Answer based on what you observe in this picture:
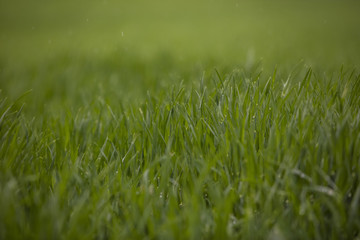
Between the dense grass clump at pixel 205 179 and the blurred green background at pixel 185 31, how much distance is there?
157 centimetres

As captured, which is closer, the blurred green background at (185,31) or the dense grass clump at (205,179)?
the dense grass clump at (205,179)

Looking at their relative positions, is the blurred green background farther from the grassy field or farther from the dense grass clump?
the dense grass clump

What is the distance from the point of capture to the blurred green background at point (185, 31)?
14.8 feet

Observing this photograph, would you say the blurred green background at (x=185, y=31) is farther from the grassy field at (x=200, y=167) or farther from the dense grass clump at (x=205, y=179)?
the dense grass clump at (x=205, y=179)

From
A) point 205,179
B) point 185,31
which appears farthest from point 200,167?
point 185,31

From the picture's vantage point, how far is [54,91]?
3.42m

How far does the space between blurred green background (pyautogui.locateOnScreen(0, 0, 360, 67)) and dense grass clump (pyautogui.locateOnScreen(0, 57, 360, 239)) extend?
5.15ft

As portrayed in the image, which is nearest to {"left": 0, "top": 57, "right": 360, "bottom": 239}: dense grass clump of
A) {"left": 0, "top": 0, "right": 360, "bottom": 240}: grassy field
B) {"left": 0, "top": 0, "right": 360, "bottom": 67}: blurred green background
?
{"left": 0, "top": 0, "right": 360, "bottom": 240}: grassy field

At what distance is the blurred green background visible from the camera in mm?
4500

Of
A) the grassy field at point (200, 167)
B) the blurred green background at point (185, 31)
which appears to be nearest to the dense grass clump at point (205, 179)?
the grassy field at point (200, 167)

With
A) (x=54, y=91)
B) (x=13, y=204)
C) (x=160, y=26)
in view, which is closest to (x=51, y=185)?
(x=13, y=204)

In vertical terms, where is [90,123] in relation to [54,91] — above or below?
above

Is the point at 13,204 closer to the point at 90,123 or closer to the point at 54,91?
the point at 90,123

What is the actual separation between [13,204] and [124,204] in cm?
36
